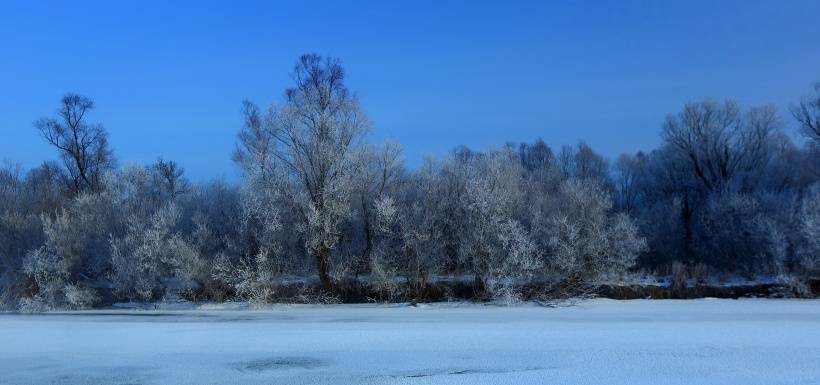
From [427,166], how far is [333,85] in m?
6.93

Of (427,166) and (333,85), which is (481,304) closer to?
(427,166)

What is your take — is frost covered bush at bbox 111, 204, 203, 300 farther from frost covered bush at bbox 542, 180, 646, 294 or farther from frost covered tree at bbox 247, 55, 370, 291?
frost covered bush at bbox 542, 180, 646, 294

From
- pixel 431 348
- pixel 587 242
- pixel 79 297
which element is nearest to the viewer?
pixel 431 348

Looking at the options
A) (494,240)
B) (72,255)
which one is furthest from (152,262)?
(494,240)

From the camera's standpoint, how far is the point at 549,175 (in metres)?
40.7

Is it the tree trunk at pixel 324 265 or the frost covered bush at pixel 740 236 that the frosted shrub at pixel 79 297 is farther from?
the frost covered bush at pixel 740 236

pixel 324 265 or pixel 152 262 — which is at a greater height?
pixel 152 262

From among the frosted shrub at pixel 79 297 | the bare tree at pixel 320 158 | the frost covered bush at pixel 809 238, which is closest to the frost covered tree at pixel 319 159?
the bare tree at pixel 320 158

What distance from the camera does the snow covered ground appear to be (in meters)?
12.1

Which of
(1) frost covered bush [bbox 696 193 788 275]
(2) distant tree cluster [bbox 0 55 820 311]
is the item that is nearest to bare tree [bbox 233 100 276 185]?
(2) distant tree cluster [bbox 0 55 820 311]

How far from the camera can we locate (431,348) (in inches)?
587

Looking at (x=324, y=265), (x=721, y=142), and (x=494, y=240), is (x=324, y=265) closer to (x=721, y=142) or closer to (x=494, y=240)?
(x=494, y=240)

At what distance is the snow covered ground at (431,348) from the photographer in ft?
39.6

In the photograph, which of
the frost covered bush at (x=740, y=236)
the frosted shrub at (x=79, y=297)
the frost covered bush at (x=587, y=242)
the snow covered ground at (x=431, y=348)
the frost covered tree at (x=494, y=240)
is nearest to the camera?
the snow covered ground at (x=431, y=348)
